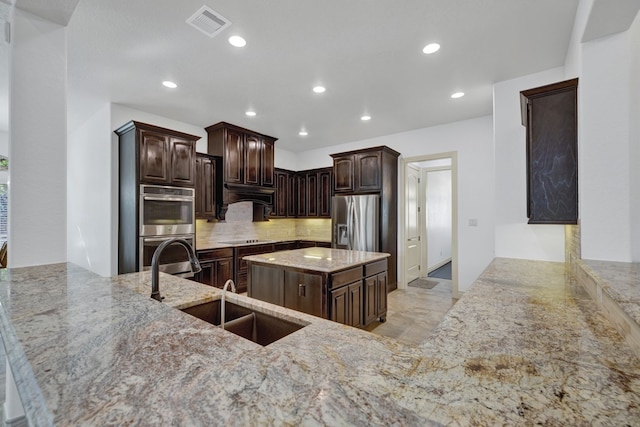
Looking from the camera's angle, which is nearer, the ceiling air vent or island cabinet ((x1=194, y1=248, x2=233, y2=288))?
the ceiling air vent

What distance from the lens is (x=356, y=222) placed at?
15.5ft

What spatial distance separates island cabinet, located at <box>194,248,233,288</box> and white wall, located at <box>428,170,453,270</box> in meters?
4.22

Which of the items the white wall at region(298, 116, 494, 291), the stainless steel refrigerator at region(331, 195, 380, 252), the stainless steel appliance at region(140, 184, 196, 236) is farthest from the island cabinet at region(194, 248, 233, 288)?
the white wall at region(298, 116, 494, 291)

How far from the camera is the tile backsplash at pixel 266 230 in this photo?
193 inches

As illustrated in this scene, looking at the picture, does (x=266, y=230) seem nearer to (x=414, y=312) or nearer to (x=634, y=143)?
(x=414, y=312)

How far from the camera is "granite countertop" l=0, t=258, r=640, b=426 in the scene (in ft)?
1.70

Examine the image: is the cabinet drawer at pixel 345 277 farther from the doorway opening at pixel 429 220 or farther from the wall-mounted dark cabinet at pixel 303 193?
the wall-mounted dark cabinet at pixel 303 193

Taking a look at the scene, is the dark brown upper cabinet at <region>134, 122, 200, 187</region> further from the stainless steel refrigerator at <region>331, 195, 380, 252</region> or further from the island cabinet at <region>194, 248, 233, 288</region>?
the stainless steel refrigerator at <region>331, 195, 380, 252</region>

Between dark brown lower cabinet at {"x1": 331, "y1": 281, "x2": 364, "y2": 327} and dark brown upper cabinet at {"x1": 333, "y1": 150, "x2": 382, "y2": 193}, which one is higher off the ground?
dark brown upper cabinet at {"x1": 333, "y1": 150, "x2": 382, "y2": 193}

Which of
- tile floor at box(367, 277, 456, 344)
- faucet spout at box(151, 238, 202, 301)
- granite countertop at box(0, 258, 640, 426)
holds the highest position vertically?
faucet spout at box(151, 238, 202, 301)

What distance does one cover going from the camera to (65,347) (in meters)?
0.76

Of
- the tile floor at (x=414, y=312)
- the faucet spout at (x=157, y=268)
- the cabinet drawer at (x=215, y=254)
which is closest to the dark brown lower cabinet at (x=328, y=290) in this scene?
the tile floor at (x=414, y=312)

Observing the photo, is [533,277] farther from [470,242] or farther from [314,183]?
[314,183]

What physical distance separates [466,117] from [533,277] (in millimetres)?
3075
